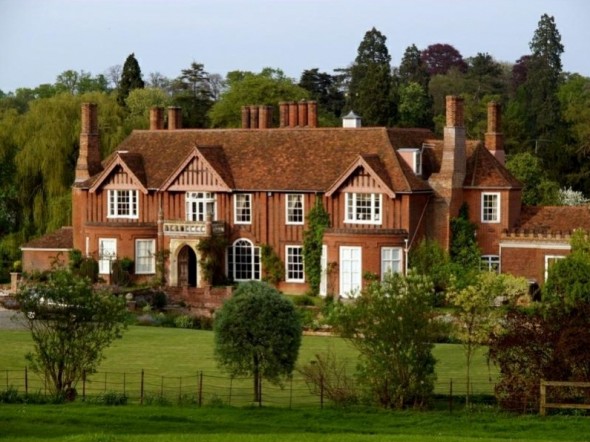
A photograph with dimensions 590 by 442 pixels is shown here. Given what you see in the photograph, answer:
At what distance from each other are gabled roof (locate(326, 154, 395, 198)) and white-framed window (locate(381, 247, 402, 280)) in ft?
6.35

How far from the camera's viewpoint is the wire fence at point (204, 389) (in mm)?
33781

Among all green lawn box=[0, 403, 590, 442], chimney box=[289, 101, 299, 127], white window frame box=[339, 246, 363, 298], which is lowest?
green lawn box=[0, 403, 590, 442]

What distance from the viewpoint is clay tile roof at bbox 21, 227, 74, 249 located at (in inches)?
2347

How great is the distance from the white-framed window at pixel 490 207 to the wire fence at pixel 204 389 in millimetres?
16756

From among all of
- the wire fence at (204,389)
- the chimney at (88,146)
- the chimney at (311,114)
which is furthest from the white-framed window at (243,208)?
the wire fence at (204,389)

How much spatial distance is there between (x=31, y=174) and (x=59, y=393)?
105ft

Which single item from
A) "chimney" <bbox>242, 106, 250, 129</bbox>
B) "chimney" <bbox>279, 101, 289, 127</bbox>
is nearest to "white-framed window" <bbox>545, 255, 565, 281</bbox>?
"chimney" <bbox>279, 101, 289, 127</bbox>

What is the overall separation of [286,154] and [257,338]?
72.9 ft

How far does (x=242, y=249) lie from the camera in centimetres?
5534

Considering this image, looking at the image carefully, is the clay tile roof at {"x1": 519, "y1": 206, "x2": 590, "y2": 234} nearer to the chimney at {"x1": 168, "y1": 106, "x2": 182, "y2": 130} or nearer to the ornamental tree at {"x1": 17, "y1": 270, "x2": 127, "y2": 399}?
the chimney at {"x1": 168, "y1": 106, "x2": 182, "y2": 130}

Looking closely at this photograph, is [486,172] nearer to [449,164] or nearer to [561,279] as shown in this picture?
[449,164]

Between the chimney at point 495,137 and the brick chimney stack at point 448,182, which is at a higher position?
the chimney at point 495,137

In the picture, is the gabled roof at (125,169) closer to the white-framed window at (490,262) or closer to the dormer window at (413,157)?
the dormer window at (413,157)

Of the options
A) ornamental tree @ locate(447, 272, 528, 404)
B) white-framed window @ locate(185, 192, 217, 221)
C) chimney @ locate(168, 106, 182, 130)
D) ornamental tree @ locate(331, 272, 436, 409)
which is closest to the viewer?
ornamental tree @ locate(331, 272, 436, 409)
